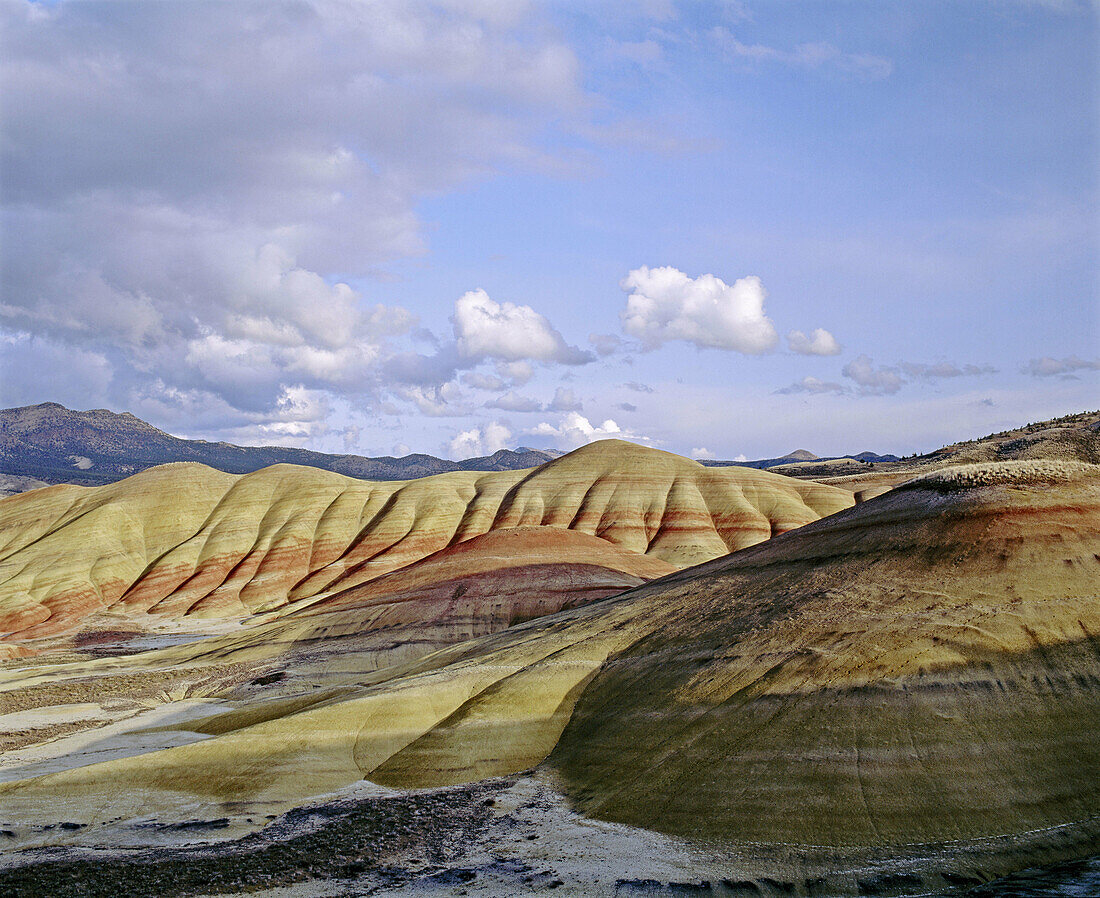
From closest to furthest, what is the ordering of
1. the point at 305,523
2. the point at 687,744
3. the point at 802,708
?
the point at 802,708 → the point at 687,744 → the point at 305,523

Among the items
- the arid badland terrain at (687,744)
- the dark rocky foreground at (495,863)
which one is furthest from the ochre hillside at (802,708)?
the dark rocky foreground at (495,863)

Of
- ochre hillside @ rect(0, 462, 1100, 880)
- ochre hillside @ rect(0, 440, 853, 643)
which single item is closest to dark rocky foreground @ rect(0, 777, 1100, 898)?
ochre hillside @ rect(0, 462, 1100, 880)

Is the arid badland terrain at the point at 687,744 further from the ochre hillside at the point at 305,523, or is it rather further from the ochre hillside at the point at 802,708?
→ the ochre hillside at the point at 305,523

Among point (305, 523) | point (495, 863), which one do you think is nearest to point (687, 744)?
point (495, 863)

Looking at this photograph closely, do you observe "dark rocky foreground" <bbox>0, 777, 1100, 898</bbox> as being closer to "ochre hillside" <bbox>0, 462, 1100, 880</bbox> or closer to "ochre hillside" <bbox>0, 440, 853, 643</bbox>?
"ochre hillside" <bbox>0, 462, 1100, 880</bbox>

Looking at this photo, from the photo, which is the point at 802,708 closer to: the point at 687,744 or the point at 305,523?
the point at 687,744

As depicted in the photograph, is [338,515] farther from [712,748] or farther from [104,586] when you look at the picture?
[712,748]
